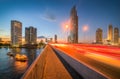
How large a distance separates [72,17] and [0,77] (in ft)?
132

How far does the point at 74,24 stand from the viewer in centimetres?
7331

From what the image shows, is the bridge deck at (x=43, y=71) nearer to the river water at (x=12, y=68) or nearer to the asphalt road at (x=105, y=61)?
the asphalt road at (x=105, y=61)

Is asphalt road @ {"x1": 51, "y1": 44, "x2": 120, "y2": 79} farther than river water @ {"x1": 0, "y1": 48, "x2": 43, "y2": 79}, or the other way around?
river water @ {"x1": 0, "y1": 48, "x2": 43, "y2": 79}

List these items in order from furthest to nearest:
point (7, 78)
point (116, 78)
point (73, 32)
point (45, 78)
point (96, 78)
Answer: point (73, 32) < point (7, 78) < point (45, 78) < point (116, 78) < point (96, 78)

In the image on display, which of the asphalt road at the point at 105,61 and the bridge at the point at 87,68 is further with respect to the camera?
the asphalt road at the point at 105,61

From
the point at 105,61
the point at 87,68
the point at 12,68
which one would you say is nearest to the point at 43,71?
the point at 105,61

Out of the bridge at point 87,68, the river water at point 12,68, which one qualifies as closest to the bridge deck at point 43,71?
the bridge at point 87,68

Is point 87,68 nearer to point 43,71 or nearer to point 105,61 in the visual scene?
point 105,61

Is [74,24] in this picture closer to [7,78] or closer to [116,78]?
[7,78]

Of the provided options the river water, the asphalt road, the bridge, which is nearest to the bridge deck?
the bridge

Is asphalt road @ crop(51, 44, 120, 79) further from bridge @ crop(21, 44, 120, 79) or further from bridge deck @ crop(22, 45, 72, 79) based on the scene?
bridge deck @ crop(22, 45, 72, 79)

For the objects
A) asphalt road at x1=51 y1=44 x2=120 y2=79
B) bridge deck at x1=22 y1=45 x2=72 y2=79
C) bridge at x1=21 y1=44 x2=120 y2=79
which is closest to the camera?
bridge deck at x1=22 y1=45 x2=72 y2=79

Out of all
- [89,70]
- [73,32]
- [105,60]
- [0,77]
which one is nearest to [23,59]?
[73,32]

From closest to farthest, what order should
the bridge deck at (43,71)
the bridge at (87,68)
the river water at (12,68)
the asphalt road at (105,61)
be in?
the bridge deck at (43,71) < the bridge at (87,68) < the asphalt road at (105,61) < the river water at (12,68)
